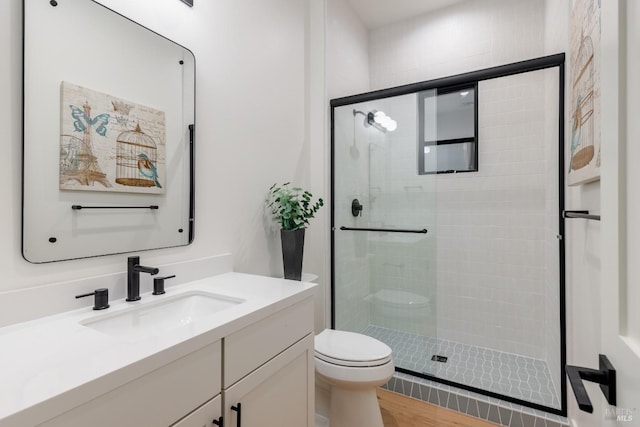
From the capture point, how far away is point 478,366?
89.3 inches

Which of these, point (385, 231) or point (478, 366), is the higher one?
point (385, 231)

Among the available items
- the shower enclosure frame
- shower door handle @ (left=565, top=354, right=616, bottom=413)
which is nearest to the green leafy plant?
the shower enclosure frame

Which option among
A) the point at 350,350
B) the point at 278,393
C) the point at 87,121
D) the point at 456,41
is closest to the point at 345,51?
the point at 456,41

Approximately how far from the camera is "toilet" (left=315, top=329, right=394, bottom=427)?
1.57 m

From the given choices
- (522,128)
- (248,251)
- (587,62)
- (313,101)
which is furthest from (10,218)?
(522,128)

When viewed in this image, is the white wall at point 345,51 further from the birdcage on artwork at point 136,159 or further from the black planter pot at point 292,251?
the birdcage on artwork at point 136,159

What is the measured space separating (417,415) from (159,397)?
168 centimetres

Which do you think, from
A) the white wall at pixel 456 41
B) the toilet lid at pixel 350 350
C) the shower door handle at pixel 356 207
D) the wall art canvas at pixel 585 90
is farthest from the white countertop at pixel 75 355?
the white wall at pixel 456 41

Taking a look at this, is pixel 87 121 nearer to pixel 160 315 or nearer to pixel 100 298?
pixel 100 298

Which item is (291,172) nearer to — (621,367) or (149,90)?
(149,90)

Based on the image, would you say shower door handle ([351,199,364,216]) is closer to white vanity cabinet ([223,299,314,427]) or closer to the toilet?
the toilet

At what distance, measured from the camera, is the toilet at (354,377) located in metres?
1.57

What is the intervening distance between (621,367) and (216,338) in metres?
0.84

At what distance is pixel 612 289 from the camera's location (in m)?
0.55
